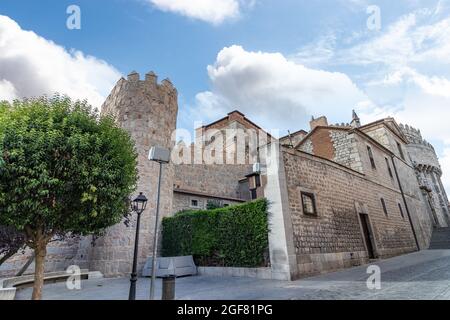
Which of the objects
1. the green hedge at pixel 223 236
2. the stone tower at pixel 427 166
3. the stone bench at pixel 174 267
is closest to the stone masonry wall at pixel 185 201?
the green hedge at pixel 223 236

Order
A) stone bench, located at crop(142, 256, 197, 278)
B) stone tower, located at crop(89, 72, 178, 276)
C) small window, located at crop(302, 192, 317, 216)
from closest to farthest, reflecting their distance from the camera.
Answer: small window, located at crop(302, 192, 317, 216) → stone bench, located at crop(142, 256, 197, 278) → stone tower, located at crop(89, 72, 178, 276)

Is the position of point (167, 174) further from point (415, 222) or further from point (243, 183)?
point (415, 222)

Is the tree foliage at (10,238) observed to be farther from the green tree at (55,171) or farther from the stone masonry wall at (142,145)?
the stone masonry wall at (142,145)

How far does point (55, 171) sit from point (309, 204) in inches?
342

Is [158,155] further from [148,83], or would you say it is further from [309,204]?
[148,83]

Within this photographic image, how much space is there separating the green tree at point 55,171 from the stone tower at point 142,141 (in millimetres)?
5709

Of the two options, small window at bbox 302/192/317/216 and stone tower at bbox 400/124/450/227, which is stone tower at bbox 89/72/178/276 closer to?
small window at bbox 302/192/317/216

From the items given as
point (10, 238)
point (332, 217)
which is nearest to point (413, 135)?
point (332, 217)

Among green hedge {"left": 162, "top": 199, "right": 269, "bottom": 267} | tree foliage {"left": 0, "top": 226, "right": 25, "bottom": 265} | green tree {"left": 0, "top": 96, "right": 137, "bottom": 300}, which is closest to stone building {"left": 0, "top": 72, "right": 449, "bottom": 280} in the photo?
green hedge {"left": 162, "top": 199, "right": 269, "bottom": 267}

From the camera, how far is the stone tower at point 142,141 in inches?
451

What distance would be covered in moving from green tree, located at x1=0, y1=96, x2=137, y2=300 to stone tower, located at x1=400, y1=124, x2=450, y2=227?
37.3 meters

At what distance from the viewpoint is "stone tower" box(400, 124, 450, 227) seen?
1282 inches

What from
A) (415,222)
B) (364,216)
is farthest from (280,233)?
(415,222)
